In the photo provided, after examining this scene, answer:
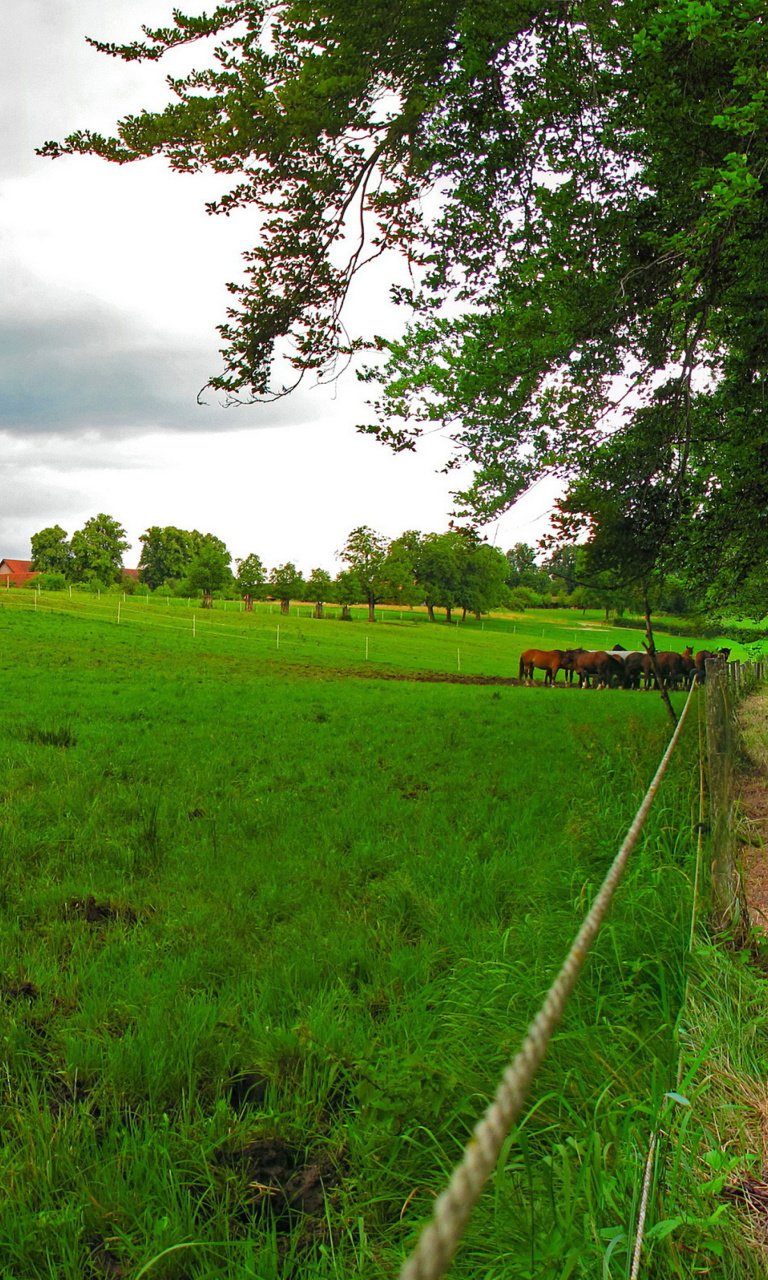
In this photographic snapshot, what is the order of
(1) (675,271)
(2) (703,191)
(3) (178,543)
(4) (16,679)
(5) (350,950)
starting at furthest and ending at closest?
(3) (178,543), (4) (16,679), (1) (675,271), (2) (703,191), (5) (350,950)

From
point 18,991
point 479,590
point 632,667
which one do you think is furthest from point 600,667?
point 479,590

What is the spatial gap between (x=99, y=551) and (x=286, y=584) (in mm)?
24638

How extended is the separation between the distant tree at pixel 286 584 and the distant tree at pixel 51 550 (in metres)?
30.9

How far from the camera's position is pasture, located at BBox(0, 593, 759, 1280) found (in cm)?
221

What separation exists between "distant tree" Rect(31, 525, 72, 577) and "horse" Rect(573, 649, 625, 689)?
83.9m

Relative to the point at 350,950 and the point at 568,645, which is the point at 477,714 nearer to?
the point at 350,950

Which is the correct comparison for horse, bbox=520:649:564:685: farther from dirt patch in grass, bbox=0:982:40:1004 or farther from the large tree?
dirt patch in grass, bbox=0:982:40:1004

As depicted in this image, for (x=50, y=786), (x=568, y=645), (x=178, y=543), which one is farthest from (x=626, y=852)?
(x=178, y=543)

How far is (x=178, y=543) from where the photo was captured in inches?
4707

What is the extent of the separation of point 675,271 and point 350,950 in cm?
644

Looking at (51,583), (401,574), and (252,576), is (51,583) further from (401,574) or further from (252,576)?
(401,574)

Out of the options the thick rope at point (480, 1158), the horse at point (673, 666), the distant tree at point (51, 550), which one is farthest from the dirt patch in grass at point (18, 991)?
the distant tree at point (51, 550)

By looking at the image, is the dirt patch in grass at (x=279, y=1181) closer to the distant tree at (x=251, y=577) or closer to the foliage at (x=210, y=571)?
the foliage at (x=210, y=571)

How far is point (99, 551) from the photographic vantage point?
294 ft
